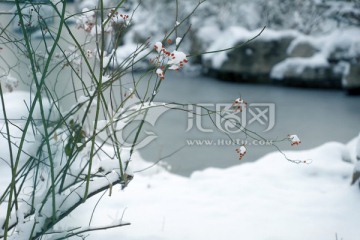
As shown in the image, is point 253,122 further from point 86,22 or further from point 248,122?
point 86,22

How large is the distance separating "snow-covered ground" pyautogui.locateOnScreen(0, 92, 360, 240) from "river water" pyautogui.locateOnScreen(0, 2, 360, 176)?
27 centimetres

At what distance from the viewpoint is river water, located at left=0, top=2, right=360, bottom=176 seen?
4.67 meters

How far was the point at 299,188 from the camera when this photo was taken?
3.01m

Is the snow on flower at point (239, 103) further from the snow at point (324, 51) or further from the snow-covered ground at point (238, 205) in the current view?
the snow at point (324, 51)

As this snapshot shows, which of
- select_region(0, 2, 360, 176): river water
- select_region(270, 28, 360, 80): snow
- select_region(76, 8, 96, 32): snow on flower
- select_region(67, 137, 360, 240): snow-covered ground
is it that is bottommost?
select_region(67, 137, 360, 240): snow-covered ground

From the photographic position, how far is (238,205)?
261 centimetres

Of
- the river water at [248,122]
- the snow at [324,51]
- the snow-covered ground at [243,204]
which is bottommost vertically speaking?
the snow-covered ground at [243,204]

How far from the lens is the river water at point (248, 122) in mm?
4668

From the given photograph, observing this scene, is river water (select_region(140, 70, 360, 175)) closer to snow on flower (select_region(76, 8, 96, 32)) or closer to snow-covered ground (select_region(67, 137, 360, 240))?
snow-covered ground (select_region(67, 137, 360, 240))

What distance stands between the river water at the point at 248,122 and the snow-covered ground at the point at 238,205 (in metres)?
0.27

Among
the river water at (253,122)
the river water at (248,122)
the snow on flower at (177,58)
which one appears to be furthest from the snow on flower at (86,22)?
the river water at (248,122)

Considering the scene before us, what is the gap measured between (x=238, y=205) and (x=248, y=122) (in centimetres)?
290

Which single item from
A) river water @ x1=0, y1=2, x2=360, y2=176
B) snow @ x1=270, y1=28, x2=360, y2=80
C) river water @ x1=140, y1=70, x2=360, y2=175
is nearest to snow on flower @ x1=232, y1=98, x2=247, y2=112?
river water @ x1=140, y1=70, x2=360, y2=175

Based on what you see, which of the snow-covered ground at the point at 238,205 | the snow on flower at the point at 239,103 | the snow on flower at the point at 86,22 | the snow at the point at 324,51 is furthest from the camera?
the snow at the point at 324,51
